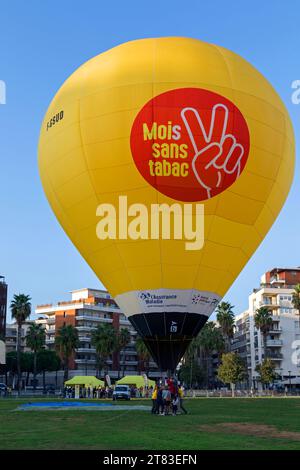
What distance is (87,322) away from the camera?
5231 inches

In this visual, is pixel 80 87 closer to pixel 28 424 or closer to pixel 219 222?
pixel 219 222

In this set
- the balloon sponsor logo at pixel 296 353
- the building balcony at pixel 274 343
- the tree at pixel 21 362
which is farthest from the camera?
the tree at pixel 21 362

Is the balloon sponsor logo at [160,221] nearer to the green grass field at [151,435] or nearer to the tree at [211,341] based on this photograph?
the green grass field at [151,435]

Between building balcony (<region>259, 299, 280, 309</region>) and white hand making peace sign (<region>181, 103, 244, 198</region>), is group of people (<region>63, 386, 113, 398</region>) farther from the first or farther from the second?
building balcony (<region>259, 299, 280, 309</region>)

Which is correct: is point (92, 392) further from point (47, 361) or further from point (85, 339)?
point (85, 339)

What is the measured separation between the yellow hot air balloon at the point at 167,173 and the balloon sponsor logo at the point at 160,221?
4 cm

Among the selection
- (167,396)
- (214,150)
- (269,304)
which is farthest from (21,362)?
(214,150)

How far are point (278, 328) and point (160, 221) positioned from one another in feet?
332

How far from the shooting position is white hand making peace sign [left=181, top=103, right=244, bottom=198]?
23.2 meters

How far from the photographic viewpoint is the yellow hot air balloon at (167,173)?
2319cm

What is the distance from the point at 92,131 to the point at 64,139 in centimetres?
178

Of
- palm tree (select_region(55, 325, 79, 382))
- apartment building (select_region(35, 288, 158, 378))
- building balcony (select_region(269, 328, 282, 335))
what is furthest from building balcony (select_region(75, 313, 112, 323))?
building balcony (select_region(269, 328, 282, 335))

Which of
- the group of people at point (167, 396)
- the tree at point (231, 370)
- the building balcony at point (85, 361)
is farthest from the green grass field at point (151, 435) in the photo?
the building balcony at point (85, 361)
